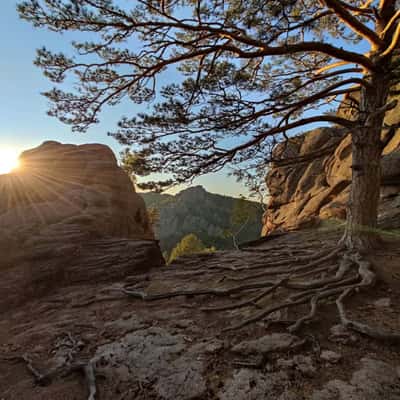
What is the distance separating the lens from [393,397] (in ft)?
5.24

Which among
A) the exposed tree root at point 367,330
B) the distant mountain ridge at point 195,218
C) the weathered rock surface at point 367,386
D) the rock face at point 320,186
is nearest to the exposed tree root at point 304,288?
the exposed tree root at point 367,330

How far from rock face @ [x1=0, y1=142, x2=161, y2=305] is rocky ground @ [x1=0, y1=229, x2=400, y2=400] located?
1.44 meters

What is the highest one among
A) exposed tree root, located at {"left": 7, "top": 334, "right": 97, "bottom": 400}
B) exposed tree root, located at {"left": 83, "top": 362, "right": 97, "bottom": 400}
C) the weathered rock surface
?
the weathered rock surface

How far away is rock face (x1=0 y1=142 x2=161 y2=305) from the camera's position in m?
5.48

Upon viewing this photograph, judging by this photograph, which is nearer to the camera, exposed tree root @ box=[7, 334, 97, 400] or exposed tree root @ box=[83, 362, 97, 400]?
exposed tree root @ box=[83, 362, 97, 400]

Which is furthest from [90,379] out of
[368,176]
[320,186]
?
[320,186]

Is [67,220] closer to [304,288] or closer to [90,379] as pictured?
[90,379]

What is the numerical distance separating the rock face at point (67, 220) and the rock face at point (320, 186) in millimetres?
4974

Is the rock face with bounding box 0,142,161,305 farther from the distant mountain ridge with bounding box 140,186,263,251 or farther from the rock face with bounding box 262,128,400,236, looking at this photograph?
the distant mountain ridge with bounding box 140,186,263,251

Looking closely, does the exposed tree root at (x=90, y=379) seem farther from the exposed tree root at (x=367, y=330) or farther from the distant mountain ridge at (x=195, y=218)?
the distant mountain ridge at (x=195, y=218)

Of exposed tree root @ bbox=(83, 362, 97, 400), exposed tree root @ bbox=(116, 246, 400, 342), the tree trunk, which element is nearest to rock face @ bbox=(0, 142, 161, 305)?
exposed tree root @ bbox=(116, 246, 400, 342)

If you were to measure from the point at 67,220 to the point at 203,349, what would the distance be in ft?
19.5

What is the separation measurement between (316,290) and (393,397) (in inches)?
64.9

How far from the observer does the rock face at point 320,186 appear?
9223 millimetres
